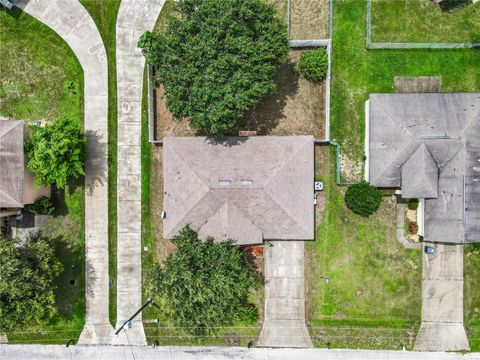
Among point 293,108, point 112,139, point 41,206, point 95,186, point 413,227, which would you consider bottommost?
point 413,227

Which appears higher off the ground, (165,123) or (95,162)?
(165,123)

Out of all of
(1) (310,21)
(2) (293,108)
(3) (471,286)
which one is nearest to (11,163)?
(2) (293,108)

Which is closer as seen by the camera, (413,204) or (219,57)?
(219,57)

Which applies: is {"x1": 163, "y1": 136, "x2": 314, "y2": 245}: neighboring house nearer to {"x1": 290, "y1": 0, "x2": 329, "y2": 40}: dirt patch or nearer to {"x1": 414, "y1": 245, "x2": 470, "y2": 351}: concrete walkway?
{"x1": 290, "y1": 0, "x2": 329, "y2": 40}: dirt patch

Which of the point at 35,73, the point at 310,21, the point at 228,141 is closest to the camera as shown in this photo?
the point at 228,141

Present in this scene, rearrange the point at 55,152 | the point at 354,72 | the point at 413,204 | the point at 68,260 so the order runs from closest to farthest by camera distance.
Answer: the point at 55,152, the point at 413,204, the point at 354,72, the point at 68,260

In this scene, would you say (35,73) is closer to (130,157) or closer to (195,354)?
(130,157)

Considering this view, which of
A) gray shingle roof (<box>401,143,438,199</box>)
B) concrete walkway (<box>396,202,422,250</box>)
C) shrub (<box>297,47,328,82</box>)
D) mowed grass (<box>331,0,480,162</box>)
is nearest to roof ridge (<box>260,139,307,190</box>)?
mowed grass (<box>331,0,480,162</box>)
